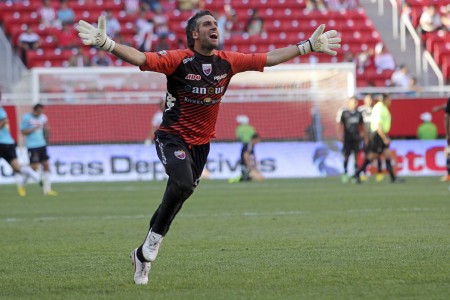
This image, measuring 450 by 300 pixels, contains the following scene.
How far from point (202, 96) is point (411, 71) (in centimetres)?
2822

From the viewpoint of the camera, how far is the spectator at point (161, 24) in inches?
1374

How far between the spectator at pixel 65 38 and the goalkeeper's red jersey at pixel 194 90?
86.3ft

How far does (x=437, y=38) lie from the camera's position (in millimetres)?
36125

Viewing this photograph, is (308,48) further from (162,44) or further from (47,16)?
(47,16)

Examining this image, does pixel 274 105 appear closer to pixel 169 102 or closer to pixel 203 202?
pixel 203 202

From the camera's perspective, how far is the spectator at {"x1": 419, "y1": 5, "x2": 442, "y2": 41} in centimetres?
3638

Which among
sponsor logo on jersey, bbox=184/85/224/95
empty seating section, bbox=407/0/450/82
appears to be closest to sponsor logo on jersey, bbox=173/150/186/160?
sponsor logo on jersey, bbox=184/85/224/95

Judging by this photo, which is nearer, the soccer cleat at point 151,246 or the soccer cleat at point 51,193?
the soccer cleat at point 151,246

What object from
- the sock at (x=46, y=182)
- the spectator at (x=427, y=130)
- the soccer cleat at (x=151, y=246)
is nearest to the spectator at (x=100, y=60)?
the sock at (x=46, y=182)

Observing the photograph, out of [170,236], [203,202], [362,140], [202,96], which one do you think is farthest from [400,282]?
[362,140]

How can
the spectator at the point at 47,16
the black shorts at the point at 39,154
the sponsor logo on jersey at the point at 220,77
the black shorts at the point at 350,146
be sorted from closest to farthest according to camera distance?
the sponsor logo on jersey at the point at 220,77 → the black shorts at the point at 39,154 → the black shorts at the point at 350,146 → the spectator at the point at 47,16

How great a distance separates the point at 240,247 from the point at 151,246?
2715 mm

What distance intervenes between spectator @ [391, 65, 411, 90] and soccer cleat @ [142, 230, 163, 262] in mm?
25907

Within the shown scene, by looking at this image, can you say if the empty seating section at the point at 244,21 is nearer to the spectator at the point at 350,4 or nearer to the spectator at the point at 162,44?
the spectator at the point at 350,4
